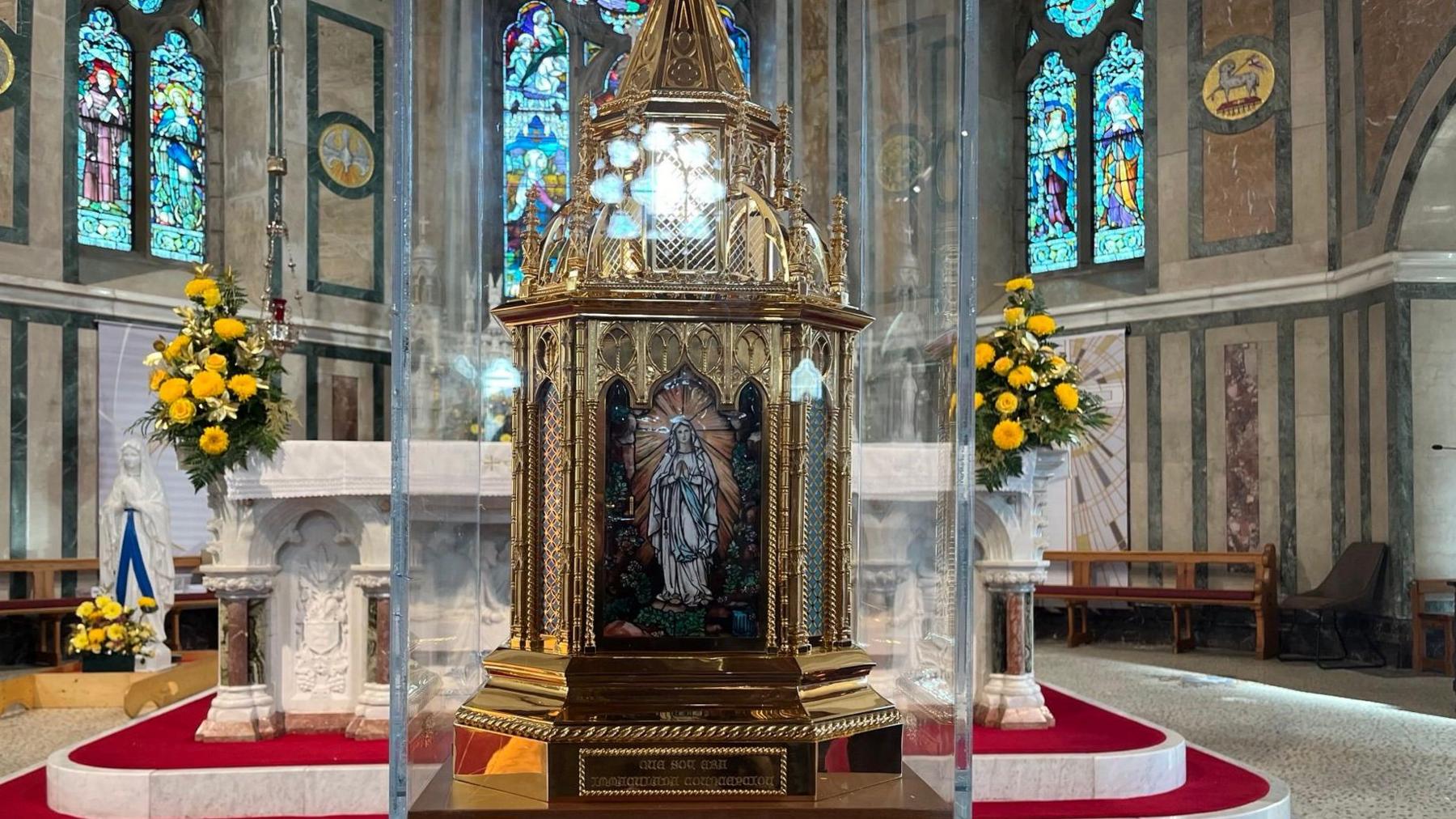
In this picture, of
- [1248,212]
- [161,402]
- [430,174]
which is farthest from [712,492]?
[1248,212]

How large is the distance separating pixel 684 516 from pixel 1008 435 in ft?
9.43

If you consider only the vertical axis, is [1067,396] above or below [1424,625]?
above

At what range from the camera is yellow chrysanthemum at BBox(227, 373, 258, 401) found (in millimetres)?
5852

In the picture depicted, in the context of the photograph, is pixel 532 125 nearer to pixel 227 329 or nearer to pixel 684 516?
pixel 684 516

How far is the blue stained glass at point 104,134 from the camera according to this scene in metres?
11.8

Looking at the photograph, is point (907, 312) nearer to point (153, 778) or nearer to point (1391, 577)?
point (153, 778)

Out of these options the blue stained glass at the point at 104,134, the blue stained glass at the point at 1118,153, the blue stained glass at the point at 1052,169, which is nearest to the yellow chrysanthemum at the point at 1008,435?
the blue stained glass at the point at 1118,153

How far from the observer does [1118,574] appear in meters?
12.9

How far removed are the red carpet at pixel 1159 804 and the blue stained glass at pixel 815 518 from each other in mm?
1597

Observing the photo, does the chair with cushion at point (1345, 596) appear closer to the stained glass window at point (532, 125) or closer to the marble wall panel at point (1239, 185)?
the marble wall panel at point (1239, 185)

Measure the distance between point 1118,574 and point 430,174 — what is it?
10576 millimetres

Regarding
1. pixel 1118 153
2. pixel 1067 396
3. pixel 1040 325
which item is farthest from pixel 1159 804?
pixel 1118 153

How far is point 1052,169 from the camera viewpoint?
46.5 ft

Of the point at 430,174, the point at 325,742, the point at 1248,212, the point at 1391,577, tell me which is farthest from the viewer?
the point at 1248,212
